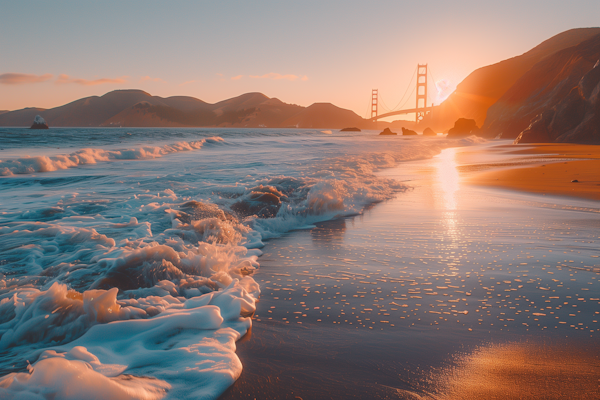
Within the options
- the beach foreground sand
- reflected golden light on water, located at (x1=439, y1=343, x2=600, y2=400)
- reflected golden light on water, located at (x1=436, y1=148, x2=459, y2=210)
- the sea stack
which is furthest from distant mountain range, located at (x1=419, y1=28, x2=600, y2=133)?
reflected golden light on water, located at (x1=439, y1=343, x2=600, y2=400)

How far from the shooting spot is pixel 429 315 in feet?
5.49

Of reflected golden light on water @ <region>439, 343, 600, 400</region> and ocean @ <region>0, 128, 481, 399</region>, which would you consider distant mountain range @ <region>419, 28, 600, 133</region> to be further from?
reflected golden light on water @ <region>439, 343, 600, 400</region>

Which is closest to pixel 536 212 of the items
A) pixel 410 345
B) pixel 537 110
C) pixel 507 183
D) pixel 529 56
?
pixel 507 183

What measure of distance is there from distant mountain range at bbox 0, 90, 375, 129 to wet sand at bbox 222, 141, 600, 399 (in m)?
102

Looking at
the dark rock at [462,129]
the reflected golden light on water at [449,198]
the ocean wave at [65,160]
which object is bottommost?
the reflected golden light on water at [449,198]

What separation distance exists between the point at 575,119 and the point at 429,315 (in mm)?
21628

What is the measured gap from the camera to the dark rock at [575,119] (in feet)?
54.2

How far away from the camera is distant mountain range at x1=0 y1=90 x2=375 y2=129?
107 meters

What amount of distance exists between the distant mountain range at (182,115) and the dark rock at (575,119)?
82947 millimetres

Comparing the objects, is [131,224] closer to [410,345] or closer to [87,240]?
[87,240]

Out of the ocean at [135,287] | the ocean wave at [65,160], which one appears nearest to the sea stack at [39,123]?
the ocean wave at [65,160]

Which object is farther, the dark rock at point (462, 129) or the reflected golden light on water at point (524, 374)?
the dark rock at point (462, 129)

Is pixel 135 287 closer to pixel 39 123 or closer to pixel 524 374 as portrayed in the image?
pixel 524 374

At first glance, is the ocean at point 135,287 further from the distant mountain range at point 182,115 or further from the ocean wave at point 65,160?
the distant mountain range at point 182,115
